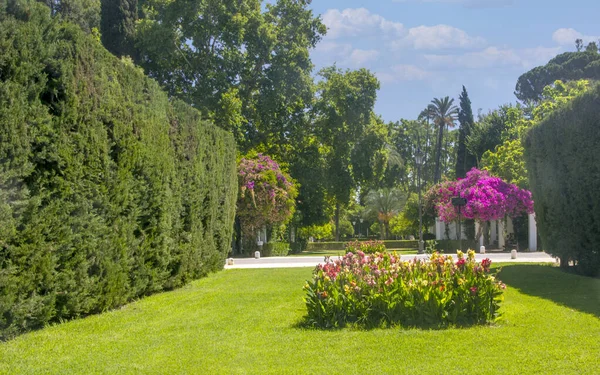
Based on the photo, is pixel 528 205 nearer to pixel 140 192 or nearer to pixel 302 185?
pixel 302 185

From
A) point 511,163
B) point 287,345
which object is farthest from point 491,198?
point 287,345

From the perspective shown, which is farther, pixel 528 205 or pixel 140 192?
pixel 528 205

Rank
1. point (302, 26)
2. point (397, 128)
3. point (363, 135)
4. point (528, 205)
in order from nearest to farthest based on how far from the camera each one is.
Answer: point (528, 205), point (302, 26), point (363, 135), point (397, 128)

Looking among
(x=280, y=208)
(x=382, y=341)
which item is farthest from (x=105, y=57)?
(x=280, y=208)

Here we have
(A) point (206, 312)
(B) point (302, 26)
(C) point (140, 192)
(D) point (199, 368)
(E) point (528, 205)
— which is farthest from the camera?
(B) point (302, 26)

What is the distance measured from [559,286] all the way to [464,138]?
4186 centimetres

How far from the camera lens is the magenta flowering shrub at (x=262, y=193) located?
29.6 metres

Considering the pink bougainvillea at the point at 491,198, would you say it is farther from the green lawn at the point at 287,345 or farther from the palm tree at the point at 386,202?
the palm tree at the point at 386,202

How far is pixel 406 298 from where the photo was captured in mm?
7863

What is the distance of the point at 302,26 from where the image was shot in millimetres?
32781

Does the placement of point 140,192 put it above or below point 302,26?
below

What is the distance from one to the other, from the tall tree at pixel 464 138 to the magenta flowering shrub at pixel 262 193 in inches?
905

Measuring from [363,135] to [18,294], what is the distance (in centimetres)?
2936

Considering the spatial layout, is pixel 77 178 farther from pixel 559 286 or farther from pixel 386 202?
pixel 386 202
